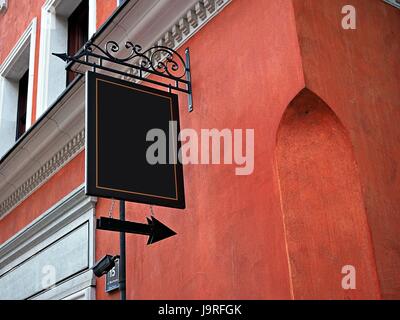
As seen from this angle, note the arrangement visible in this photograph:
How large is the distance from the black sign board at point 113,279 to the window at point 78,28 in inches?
161

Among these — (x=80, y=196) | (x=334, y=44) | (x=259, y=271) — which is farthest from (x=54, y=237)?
(x=334, y=44)

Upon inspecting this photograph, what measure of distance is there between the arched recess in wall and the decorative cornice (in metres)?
3.83

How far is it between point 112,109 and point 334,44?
2.00 meters

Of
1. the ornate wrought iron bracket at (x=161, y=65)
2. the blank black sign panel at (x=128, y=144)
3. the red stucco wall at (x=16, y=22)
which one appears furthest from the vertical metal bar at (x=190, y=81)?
→ the red stucco wall at (x=16, y=22)

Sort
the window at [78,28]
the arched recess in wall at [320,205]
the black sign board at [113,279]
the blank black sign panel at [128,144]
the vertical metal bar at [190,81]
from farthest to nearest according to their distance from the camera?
1. the window at [78,28]
2. the black sign board at [113,279]
3. the vertical metal bar at [190,81]
4. the blank black sign panel at [128,144]
5. the arched recess in wall at [320,205]

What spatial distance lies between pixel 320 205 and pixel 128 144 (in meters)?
1.70

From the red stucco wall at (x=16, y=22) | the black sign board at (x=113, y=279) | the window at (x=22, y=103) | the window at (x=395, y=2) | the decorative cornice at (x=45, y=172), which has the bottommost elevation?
the black sign board at (x=113, y=279)

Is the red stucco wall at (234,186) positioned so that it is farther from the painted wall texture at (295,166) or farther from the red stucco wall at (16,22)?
the red stucco wall at (16,22)

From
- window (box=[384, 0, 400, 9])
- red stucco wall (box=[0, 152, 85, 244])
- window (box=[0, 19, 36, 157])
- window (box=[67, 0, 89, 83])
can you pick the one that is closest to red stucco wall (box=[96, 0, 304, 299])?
window (box=[384, 0, 400, 9])

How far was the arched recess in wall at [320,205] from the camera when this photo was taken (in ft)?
15.1

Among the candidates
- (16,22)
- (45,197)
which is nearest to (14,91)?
(16,22)

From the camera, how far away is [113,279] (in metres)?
6.79

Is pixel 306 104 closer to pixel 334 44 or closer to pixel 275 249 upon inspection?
pixel 334 44

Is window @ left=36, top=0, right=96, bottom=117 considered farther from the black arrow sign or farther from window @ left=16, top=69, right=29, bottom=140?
the black arrow sign
